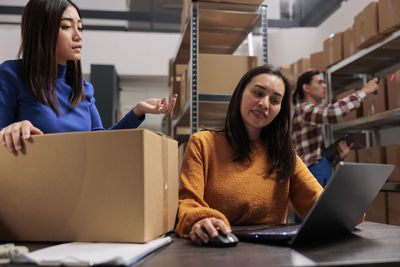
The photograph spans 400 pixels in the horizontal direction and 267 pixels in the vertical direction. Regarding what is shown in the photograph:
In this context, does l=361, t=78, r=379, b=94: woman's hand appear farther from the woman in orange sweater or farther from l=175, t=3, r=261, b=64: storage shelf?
the woman in orange sweater

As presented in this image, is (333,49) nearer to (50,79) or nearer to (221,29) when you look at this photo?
(221,29)

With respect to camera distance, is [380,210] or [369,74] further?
[369,74]

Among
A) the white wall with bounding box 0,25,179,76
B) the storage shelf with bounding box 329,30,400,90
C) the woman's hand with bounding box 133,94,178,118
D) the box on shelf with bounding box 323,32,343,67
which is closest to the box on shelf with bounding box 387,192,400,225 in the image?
the storage shelf with bounding box 329,30,400,90

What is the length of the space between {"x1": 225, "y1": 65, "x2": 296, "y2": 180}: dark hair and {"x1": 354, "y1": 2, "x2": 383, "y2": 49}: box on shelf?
1.66m

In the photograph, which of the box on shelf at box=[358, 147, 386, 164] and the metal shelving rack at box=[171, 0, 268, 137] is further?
the box on shelf at box=[358, 147, 386, 164]

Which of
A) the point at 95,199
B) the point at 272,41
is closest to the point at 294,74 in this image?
the point at 272,41

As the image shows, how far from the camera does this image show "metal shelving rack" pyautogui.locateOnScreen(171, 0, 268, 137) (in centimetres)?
212

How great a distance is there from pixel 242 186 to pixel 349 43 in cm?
233

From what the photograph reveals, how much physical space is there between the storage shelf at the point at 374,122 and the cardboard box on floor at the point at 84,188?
85.5 inches

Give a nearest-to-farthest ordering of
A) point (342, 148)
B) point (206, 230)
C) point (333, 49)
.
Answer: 1. point (206, 230)
2. point (342, 148)
3. point (333, 49)

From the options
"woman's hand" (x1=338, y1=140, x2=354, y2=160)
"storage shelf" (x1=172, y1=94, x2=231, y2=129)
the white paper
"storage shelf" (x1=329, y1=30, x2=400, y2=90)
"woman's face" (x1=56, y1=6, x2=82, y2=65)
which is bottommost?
the white paper

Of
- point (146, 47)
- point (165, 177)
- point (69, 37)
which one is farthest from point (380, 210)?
point (146, 47)

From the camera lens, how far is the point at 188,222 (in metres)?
A: 0.72

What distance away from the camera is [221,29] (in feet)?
8.22
